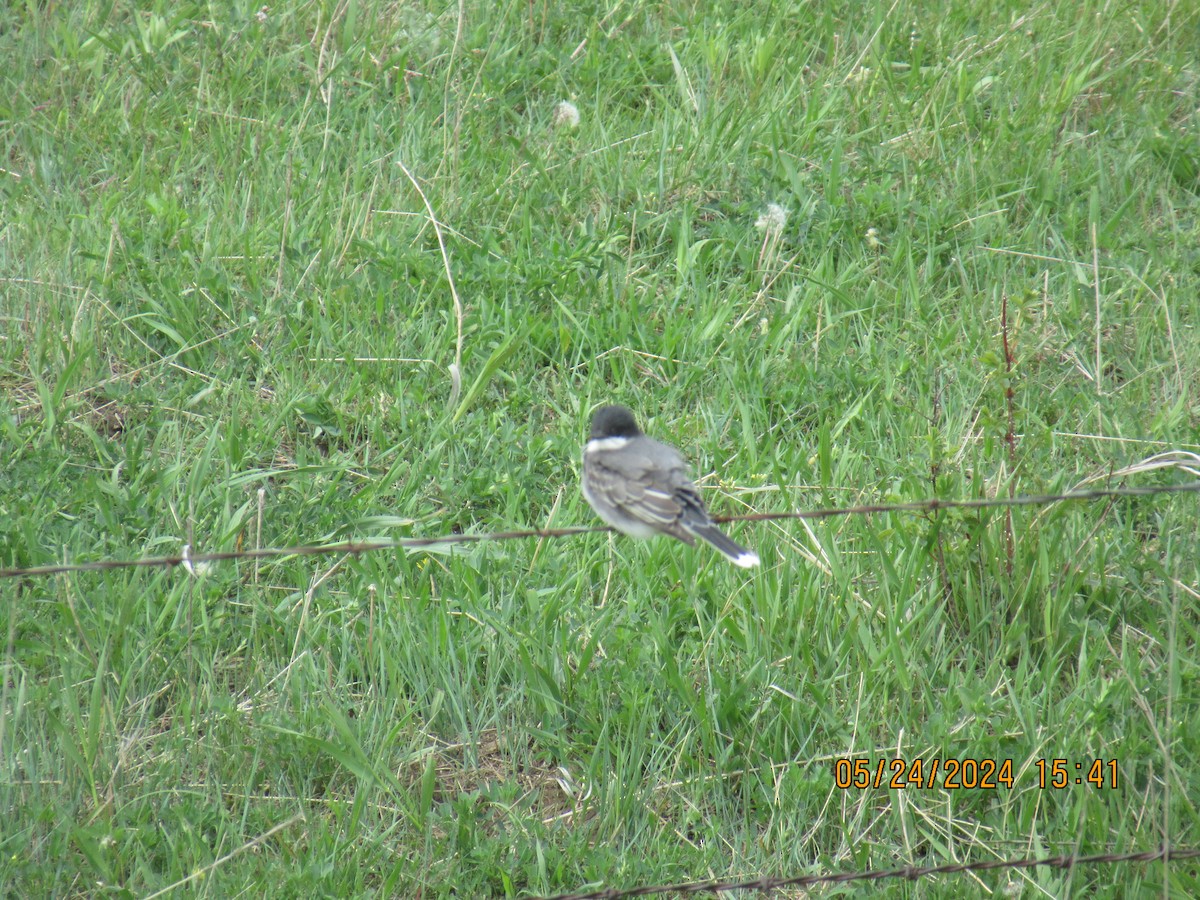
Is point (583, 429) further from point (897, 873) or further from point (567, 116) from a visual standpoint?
point (897, 873)

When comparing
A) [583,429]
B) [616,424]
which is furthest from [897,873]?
[583,429]

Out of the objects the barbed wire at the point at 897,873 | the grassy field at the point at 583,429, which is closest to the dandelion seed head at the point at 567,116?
the grassy field at the point at 583,429

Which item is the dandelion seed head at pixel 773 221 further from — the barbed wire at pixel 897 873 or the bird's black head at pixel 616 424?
the barbed wire at pixel 897 873

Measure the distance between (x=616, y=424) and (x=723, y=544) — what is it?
734 millimetres

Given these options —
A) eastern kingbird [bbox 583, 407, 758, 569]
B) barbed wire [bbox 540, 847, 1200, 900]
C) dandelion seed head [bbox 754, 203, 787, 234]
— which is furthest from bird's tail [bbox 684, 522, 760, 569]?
dandelion seed head [bbox 754, 203, 787, 234]

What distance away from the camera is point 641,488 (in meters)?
3.72

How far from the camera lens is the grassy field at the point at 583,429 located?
11.8 ft

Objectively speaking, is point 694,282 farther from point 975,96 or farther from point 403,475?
point 975,96

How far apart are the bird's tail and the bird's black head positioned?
0.59 meters

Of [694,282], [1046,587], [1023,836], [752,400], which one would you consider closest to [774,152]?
[694,282]

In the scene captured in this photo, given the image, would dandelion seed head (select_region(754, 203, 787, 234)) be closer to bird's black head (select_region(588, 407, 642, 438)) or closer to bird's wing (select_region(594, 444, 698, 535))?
bird's black head (select_region(588, 407, 642, 438))

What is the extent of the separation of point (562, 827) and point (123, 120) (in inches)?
177
